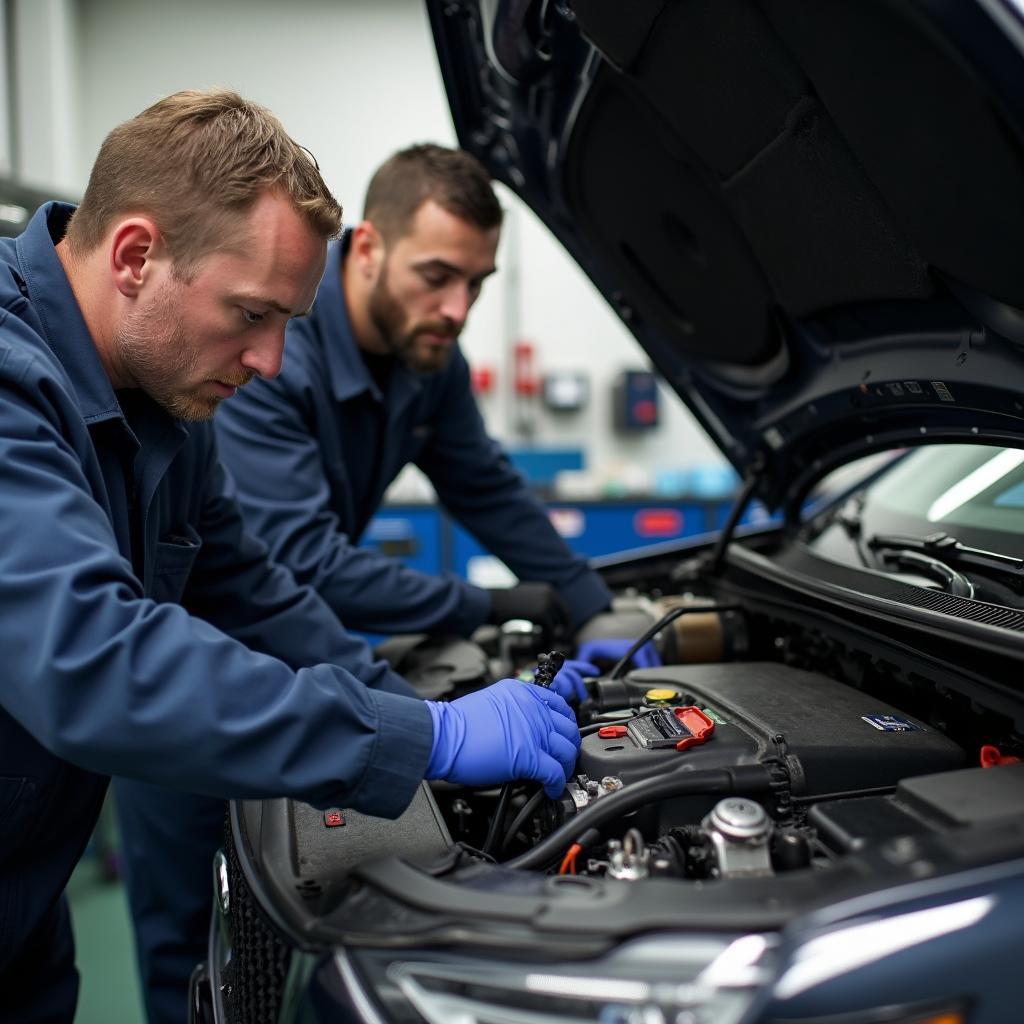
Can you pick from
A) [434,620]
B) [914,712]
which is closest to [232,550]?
[434,620]

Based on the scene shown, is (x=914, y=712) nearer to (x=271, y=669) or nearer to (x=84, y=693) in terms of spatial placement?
(x=271, y=669)

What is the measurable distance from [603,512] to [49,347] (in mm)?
3398

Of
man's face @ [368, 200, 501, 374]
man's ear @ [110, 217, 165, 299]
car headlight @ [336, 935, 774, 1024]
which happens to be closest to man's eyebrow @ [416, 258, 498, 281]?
man's face @ [368, 200, 501, 374]

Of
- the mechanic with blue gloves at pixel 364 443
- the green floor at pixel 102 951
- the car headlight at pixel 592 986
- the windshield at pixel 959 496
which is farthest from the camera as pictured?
the green floor at pixel 102 951

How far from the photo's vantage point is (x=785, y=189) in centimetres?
134

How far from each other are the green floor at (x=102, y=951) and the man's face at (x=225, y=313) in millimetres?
1618

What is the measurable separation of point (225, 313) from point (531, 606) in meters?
1.05

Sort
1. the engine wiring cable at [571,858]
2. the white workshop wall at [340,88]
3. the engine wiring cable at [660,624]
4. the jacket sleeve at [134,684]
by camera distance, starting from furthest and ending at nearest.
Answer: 1. the white workshop wall at [340,88]
2. the engine wiring cable at [660,624]
3. the engine wiring cable at [571,858]
4. the jacket sleeve at [134,684]

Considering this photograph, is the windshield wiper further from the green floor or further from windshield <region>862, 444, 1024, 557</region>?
the green floor

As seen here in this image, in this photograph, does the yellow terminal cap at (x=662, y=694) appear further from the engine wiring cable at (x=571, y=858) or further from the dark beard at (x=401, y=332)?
the dark beard at (x=401, y=332)

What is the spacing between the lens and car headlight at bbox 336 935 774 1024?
70cm

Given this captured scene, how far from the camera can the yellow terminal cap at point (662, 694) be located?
134cm

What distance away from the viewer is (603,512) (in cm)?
435

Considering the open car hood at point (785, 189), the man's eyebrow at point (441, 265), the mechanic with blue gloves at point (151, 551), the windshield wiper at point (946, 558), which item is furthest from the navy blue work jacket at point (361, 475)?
the windshield wiper at point (946, 558)
